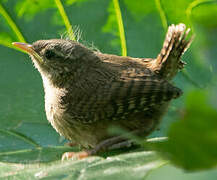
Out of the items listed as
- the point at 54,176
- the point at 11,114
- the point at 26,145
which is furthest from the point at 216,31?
the point at 11,114

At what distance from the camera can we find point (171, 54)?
8.61ft

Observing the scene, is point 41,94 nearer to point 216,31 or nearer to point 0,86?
point 0,86

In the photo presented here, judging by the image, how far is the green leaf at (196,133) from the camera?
240 mm

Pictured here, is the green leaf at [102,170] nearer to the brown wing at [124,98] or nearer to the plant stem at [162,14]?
the brown wing at [124,98]

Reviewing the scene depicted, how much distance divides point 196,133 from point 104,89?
91.4 inches

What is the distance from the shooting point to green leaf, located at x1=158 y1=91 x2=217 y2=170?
24cm

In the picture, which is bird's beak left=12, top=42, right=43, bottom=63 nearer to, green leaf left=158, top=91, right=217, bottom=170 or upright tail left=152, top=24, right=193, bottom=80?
upright tail left=152, top=24, right=193, bottom=80

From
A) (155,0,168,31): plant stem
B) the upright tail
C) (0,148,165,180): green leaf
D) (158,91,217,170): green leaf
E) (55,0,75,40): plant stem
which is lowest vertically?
(0,148,165,180): green leaf

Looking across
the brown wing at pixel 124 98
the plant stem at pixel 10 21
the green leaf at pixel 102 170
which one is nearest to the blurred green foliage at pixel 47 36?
the plant stem at pixel 10 21

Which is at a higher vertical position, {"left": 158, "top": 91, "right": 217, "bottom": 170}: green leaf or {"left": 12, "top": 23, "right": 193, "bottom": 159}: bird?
{"left": 12, "top": 23, "right": 193, "bottom": 159}: bird

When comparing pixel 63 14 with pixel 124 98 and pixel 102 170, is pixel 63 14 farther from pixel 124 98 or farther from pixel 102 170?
pixel 102 170

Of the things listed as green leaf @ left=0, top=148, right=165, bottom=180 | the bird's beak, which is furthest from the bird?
green leaf @ left=0, top=148, right=165, bottom=180

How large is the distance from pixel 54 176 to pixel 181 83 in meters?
1.60

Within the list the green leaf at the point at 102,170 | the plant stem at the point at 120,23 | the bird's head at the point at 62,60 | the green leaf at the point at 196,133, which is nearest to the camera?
the green leaf at the point at 196,133
